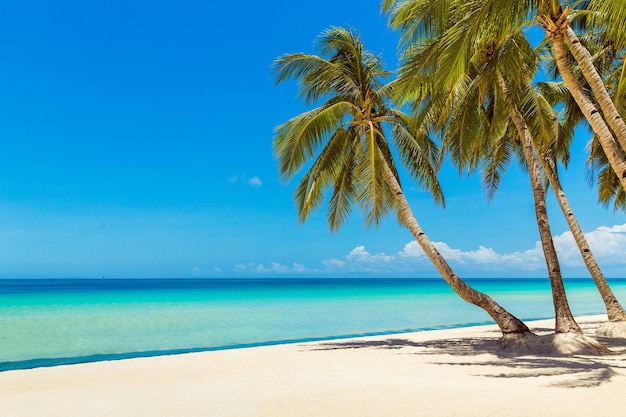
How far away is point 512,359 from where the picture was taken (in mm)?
8617

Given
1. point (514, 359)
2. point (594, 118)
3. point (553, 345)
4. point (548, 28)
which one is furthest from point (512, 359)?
point (548, 28)

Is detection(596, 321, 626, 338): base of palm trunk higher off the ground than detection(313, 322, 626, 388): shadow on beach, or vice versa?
detection(596, 321, 626, 338): base of palm trunk

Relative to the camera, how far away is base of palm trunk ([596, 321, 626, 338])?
11344 millimetres

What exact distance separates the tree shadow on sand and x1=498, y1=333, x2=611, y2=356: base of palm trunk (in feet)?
0.56

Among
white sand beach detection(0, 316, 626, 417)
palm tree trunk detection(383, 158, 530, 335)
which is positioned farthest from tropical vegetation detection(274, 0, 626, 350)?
white sand beach detection(0, 316, 626, 417)

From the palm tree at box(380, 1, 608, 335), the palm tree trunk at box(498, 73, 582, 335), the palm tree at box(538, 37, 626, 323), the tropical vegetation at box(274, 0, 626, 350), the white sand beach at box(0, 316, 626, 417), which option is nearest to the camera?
the white sand beach at box(0, 316, 626, 417)

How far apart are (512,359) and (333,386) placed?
366 cm

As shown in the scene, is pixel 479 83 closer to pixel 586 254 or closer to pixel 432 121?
pixel 432 121

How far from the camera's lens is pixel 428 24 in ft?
24.1

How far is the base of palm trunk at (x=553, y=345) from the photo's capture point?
8.78 metres

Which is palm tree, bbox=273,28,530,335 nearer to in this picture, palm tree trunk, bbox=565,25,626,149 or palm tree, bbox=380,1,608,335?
palm tree, bbox=380,1,608,335

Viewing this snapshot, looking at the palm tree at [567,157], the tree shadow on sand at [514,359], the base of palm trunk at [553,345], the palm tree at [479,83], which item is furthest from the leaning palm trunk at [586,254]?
the base of palm trunk at [553,345]

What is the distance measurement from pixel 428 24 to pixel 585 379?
5291 millimetres

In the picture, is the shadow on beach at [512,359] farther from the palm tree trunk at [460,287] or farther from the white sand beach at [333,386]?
the palm tree trunk at [460,287]
